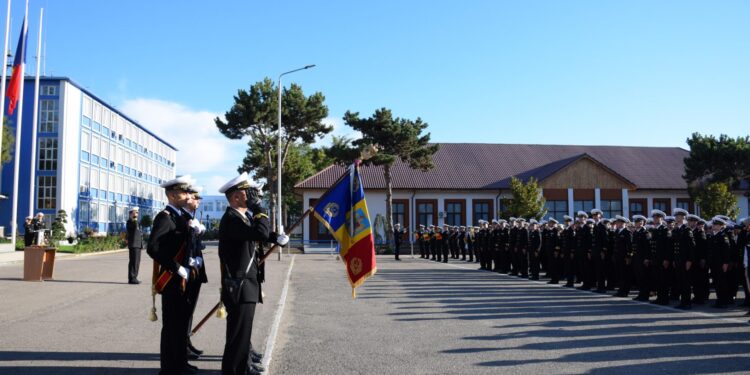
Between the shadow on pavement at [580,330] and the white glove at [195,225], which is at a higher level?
the white glove at [195,225]

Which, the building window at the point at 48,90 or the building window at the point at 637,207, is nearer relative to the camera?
the building window at the point at 637,207

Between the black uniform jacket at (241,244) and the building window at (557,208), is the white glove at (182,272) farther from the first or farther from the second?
the building window at (557,208)

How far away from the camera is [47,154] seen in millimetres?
51875

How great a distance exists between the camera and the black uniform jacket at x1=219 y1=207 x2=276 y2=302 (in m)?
5.45

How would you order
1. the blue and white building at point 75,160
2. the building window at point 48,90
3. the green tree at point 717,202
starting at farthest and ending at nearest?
the building window at point 48,90
the blue and white building at point 75,160
the green tree at point 717,202

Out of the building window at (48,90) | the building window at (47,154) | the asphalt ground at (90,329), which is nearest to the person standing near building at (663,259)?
the asphalt ground at (90,329)

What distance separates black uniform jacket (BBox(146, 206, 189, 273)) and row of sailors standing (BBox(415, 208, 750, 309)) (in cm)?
941

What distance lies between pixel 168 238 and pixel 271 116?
41831 mm

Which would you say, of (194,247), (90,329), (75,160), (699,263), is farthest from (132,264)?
(75,160)

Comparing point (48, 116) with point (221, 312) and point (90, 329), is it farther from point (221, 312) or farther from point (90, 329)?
point (221, 312)

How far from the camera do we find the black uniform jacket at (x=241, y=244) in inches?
215

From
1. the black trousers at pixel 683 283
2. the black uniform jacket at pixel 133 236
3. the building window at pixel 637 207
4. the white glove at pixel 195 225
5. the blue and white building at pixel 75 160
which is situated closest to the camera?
the white glove at pixel 195 225

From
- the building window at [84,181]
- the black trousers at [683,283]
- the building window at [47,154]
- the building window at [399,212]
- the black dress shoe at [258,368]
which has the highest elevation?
the building window at [47,154]

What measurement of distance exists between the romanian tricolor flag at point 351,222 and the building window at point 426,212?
4015 cm
